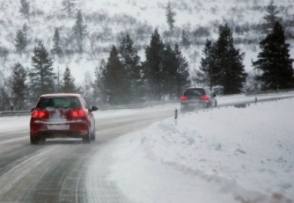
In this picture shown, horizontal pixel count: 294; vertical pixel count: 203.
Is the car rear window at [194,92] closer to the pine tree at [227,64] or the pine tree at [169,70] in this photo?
the pine tree at [227,64]

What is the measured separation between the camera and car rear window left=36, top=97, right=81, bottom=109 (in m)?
17.2

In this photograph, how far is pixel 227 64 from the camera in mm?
79312

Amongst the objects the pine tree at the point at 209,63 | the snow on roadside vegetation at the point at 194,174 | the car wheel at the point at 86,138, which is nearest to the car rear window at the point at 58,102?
the car wheel at the point at 86,138

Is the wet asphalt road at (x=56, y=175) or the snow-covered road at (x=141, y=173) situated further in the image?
the wet asphalt road at (x=56, y=175)

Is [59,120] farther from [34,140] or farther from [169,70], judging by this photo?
[169,70]

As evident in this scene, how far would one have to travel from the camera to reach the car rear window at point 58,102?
679 inches

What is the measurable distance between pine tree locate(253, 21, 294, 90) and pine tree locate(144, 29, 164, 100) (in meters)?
14.1

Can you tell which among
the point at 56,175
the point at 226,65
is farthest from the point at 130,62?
the point at 56,175

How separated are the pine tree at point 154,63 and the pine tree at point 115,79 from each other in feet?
17.3

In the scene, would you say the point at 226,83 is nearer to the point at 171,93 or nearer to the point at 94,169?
the point at 171,93

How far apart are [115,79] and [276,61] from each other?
74.4 feet

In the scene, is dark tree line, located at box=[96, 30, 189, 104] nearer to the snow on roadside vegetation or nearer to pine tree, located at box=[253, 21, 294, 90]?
pine tree, located at box=[253, 21, 294, 90]

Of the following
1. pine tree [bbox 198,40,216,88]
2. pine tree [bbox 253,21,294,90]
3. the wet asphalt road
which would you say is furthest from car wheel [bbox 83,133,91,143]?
pine tree [bbox 198,40,216,88]

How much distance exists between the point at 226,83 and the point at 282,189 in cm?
7454
